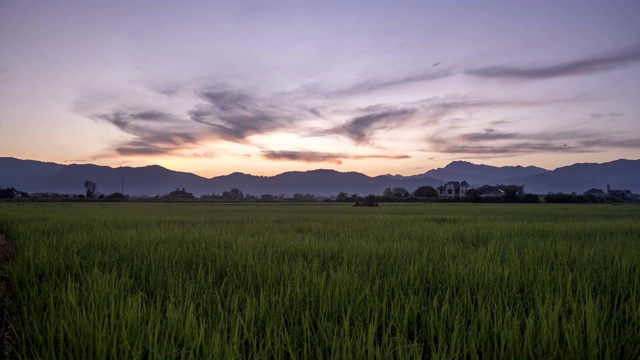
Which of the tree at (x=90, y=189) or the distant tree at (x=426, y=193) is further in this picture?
the tree at (x=90, y=189)

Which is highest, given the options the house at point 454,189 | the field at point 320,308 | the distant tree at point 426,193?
the house at point 454,189

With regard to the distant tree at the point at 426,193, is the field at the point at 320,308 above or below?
below

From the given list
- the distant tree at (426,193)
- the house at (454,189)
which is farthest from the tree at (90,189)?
the house at (454,189)

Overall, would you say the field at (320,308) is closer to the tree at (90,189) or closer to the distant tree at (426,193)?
the distant tree at (426,193)

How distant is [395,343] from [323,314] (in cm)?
54

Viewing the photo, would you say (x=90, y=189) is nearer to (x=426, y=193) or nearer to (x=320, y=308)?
(x=426, y=193)

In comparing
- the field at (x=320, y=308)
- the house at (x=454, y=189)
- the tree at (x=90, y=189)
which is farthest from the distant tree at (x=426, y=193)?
the field at (x=320, y=308)

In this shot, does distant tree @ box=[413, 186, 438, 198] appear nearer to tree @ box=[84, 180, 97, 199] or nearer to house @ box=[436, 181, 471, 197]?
house @ box=[436, 181, 471, 197]

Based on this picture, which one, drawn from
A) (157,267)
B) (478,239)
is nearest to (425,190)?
(478,239)

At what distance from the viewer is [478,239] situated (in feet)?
24.1

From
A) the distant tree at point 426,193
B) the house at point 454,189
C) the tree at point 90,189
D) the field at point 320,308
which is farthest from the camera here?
the house at point 454,189

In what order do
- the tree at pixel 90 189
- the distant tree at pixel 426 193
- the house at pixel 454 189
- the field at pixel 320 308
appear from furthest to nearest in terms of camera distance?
the house at pixel 454 189, the tree at pixel 90 189, the distant tree at pixel 426 193, the field at pixel 320 308

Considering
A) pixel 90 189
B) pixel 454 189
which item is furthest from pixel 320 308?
pixel 454 189

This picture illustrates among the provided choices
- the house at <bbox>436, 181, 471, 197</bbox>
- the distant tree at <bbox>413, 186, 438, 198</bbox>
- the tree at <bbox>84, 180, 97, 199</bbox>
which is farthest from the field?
the house at <bbox>436, 181, 471, 197</bbox>
